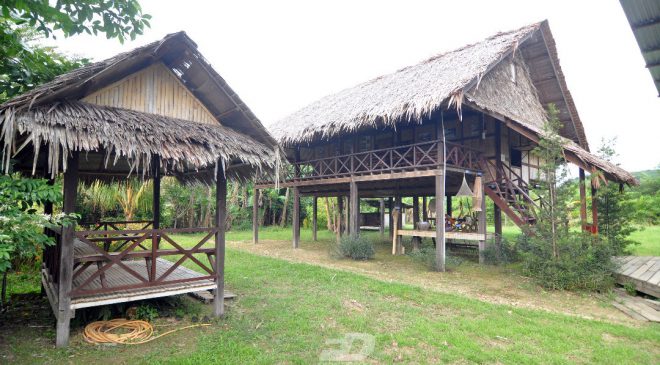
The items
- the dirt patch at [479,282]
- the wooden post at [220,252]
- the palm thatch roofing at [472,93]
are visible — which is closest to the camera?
the wooden post at [220,252]

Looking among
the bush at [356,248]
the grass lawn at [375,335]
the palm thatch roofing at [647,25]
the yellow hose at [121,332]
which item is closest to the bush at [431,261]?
the bush at [356,248]

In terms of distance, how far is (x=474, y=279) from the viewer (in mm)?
8227

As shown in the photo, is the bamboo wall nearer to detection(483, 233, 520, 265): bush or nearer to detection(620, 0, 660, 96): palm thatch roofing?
detection(620, 0, 660, 96): palm thatch roofing

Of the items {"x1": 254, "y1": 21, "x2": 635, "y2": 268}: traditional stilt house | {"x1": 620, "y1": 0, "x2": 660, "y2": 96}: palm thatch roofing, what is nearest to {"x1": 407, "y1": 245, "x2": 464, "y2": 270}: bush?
{"x1": 254, "y1": 21, "x2": 635, "y2": 268}: traditional stilt house

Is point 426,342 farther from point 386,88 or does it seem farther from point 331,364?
point 386,88

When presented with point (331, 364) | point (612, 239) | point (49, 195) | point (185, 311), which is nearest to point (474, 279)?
point (612, 239)

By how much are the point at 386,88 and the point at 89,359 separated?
1040 cm

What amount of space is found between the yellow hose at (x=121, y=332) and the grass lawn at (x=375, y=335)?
116 millimetres

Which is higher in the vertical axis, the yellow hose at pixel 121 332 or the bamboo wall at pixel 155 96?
the bamboo wall at pixel 155 96

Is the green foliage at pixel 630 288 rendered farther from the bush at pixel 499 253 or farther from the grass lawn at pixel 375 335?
the bush at pixel 499 253

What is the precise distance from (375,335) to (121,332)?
3184 mm

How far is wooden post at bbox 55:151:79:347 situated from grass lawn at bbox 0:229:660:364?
20 cm

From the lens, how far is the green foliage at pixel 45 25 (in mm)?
4070

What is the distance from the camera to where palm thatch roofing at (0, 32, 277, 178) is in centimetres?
412
